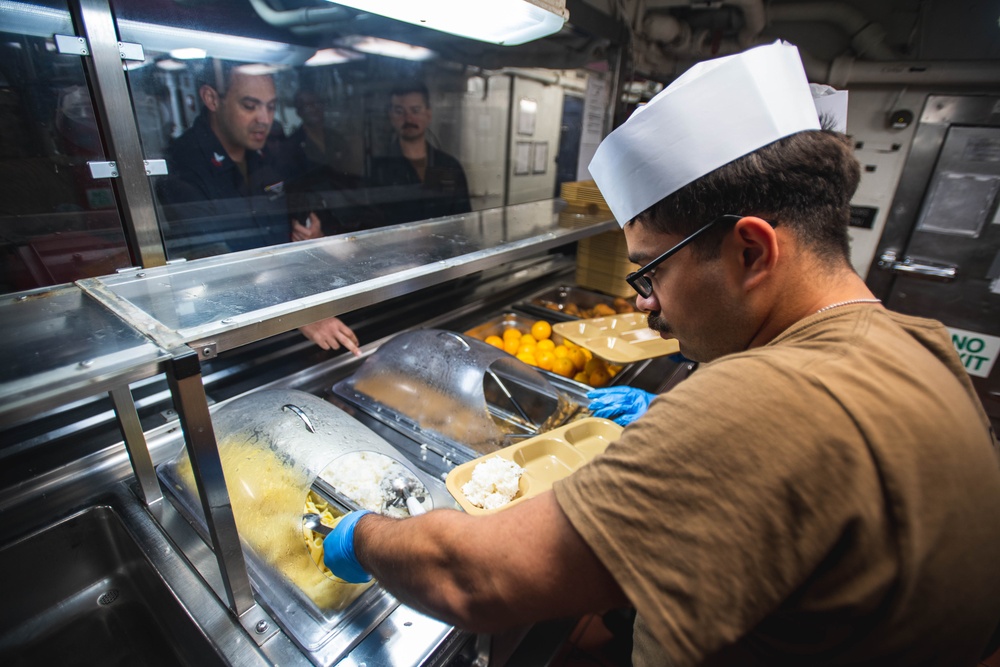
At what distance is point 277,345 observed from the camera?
6.29 feet

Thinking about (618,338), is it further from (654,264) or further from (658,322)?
(654,264)

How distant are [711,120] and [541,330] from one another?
5.36 feet

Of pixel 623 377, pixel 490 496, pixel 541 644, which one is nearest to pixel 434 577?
pixel 490 496

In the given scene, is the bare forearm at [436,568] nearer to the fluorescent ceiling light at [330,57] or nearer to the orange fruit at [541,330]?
the orange fruit at [541,330]

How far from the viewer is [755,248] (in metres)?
0.83

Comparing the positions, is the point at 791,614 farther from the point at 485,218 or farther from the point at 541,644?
the point at 485,218

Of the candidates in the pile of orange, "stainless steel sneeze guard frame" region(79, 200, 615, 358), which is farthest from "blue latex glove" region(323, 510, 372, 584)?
the pile of orange

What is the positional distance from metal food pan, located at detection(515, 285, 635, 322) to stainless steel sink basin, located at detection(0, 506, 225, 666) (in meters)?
2.03

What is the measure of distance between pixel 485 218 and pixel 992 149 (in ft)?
13.8

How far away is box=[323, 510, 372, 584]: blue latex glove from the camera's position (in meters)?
1.02

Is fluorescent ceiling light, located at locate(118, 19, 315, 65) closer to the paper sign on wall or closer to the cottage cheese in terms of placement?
the cottage cheese

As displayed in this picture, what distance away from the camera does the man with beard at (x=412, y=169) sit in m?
2.55

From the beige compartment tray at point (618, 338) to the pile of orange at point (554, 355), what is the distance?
84 millimetres

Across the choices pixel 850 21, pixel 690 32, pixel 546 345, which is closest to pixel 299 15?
Answer: pixel 546 345
